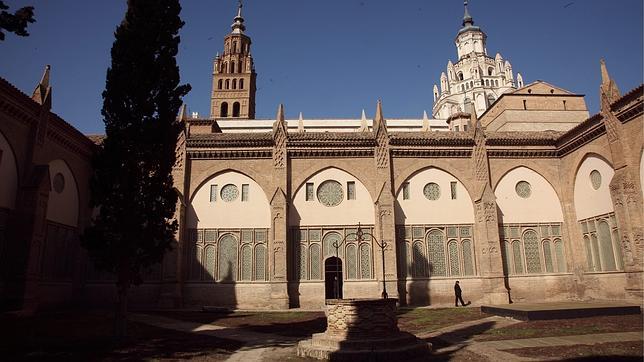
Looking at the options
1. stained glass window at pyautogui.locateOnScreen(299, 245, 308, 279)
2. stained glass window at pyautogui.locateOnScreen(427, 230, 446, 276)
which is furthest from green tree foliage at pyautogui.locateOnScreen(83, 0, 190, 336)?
stained glass window at pyautogui.locateOnScreen(427, 230, 446, 276)

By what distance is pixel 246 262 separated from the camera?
2828cm

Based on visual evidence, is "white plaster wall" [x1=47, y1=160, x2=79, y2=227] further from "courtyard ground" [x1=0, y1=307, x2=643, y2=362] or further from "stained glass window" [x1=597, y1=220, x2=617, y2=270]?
"stained glass window" [x1=597, y1=220, x2=617, y2=270]

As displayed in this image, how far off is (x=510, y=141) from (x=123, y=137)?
2515 centimetres

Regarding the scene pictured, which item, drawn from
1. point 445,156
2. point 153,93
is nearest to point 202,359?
point 153,93

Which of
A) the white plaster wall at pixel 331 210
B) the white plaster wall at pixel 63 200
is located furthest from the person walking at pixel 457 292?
the white plaster wall at pixel 63 200

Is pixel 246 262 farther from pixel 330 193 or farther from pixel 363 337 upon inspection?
pixel 363 337

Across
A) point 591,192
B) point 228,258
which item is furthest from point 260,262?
point 591,192

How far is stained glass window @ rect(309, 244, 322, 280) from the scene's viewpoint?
2798 centimetres

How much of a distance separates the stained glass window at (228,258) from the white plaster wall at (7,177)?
1177cm

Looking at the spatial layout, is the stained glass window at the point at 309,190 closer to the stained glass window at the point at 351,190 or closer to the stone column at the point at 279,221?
the stone column at the point at 279,221

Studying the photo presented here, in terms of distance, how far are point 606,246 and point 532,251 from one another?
4.33 metres

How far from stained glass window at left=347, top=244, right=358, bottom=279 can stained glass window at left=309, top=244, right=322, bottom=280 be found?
1957mm

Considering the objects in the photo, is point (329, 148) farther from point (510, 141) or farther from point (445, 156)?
point (510, 141)

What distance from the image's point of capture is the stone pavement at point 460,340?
41.7 feet
